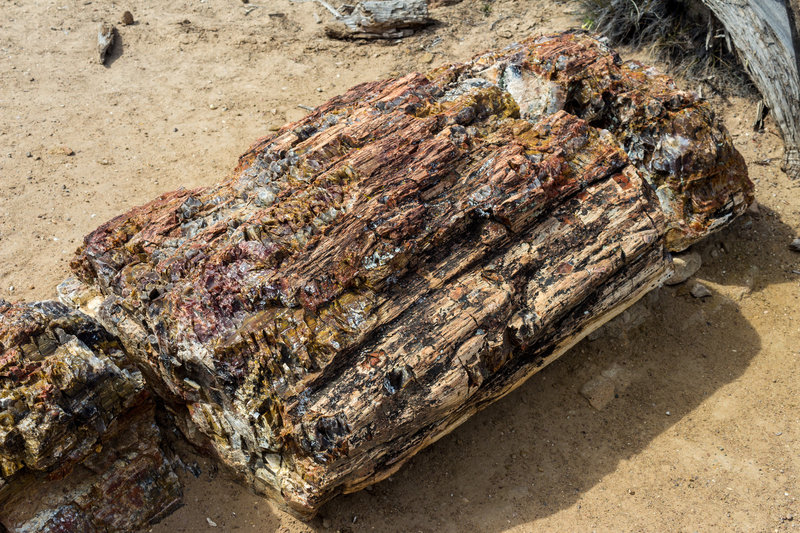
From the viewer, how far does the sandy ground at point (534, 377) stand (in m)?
4.62

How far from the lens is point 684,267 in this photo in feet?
19.6

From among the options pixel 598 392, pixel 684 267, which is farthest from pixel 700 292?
pixel 598 392

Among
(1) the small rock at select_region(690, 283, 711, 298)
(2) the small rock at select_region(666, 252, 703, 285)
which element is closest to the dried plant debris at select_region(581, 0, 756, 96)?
(2) the small rock at select_region(666, 252, 703, 285)

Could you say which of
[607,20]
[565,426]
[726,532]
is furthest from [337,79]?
[726,532]

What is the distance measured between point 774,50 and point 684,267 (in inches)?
107

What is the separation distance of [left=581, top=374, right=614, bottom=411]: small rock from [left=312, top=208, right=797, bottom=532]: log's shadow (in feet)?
0.15

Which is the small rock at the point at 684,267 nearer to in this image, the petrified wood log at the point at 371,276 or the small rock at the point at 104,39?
the petrified wood log at the point at 371,276

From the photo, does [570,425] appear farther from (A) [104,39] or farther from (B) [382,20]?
(A) [104,39]

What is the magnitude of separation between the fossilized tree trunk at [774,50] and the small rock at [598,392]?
3.54 meters

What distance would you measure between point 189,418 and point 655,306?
414 centimetres

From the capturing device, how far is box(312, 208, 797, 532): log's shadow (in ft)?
15.2

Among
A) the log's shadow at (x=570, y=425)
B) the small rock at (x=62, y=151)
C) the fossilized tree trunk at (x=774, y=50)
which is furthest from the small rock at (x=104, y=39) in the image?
the fossilized tree trunk at (x=774, y=50)

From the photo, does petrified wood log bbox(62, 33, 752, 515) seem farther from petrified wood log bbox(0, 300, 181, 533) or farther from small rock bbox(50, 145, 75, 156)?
small rock bbox(50, 145, 75, 156)

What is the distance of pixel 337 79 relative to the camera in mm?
8781
